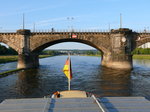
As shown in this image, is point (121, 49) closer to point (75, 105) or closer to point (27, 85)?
point (27, 85)

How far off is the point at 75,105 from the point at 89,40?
54963mm

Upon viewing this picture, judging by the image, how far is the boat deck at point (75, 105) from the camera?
842 centimetres

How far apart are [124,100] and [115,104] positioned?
958 mm

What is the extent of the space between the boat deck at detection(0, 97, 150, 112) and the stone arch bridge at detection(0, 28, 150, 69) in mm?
50959

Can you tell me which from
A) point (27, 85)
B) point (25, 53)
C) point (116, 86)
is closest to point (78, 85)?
point (116, 86)

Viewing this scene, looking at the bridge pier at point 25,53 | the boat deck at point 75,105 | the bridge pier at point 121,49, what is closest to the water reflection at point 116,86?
the boat deck at point 75,105

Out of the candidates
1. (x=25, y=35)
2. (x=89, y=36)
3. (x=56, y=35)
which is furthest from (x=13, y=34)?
(x=89, y=36)

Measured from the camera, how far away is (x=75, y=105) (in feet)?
29.2

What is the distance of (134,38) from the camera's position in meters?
61.9

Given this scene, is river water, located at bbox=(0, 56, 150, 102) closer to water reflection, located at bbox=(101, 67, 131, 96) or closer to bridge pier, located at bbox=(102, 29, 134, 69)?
water reflection, located at bbox=(101, 67, 131, 96)

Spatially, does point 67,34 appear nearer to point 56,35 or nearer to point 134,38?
point 56,35

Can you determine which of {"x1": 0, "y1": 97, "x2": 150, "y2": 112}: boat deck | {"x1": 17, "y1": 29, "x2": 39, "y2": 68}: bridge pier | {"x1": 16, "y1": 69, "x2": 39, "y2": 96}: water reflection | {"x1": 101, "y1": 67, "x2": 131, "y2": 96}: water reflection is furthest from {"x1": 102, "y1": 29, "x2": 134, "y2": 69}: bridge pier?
{"x1": 0, "y1": 97, "x2": 150, "y2": 112}: boat deck

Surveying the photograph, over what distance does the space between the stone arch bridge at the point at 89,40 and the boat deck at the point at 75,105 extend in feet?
167

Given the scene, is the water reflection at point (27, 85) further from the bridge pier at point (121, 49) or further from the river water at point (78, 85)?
the bridge pier at point (121, 49)
